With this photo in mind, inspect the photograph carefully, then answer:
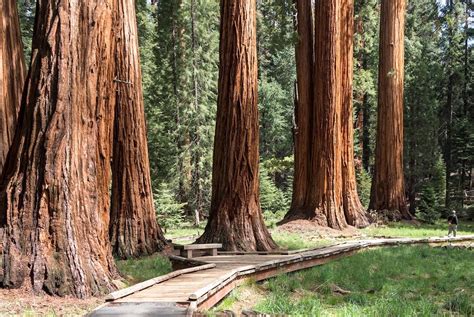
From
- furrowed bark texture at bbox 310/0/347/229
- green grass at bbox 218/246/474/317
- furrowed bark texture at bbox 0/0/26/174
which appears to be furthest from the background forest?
furrowed bark texture at bbox 0/0/26/174

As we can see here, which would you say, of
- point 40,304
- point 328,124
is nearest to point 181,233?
point 328,124

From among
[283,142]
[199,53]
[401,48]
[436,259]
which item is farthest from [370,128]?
[436,259]

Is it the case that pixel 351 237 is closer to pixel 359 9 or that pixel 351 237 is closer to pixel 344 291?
pixel 344 291

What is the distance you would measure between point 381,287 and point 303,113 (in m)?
10.9

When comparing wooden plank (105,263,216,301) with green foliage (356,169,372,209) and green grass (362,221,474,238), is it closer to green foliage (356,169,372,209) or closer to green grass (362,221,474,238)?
green grass (362,221,474,238)

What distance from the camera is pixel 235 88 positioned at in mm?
11883

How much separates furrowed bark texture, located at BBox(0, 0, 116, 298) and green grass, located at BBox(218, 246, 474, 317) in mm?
2028

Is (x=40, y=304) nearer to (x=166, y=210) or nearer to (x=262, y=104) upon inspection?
(x=166, y=210)

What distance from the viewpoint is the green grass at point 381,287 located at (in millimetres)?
6559

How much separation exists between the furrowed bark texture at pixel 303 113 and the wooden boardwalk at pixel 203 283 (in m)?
6.10

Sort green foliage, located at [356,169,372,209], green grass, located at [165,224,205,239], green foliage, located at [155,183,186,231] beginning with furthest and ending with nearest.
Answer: green foliage, located at [356,169,372,209] < green foliage, located at [155,183,186,231] < green grass, located at [165,224,205,239]

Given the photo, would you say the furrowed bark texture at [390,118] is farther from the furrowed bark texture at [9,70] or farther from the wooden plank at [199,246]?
the furrowed bark texture at [9,70]

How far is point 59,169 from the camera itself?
6695 millimetres

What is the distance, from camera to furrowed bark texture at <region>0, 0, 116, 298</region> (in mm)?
6480
